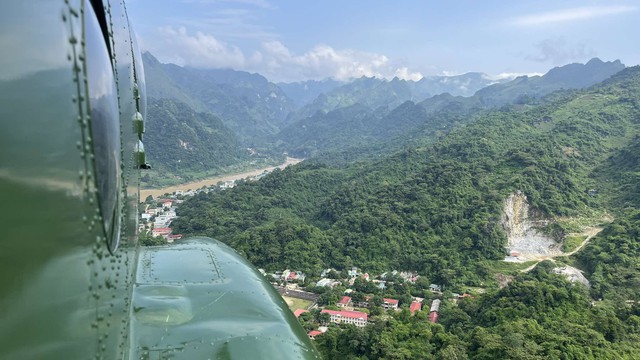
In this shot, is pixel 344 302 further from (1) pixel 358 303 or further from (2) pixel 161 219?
(2) pixel 161 219

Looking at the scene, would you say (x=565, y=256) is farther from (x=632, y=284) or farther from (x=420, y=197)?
(x=420, y=197)

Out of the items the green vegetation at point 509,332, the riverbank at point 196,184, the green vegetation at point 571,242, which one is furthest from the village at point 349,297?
the riverbank at point 196,184

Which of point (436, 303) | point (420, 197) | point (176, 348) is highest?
point (176, 348)

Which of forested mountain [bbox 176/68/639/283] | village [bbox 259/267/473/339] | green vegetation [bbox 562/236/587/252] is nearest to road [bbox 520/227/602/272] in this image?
green vegetation [bbox 562/236/587/252]

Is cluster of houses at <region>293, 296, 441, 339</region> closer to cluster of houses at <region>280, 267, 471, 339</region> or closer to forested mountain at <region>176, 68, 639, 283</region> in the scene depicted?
A: cluster of houses at <region>280, 267, 471, 339</region>

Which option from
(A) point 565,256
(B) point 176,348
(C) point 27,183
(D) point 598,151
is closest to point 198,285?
(B) point 176,348
